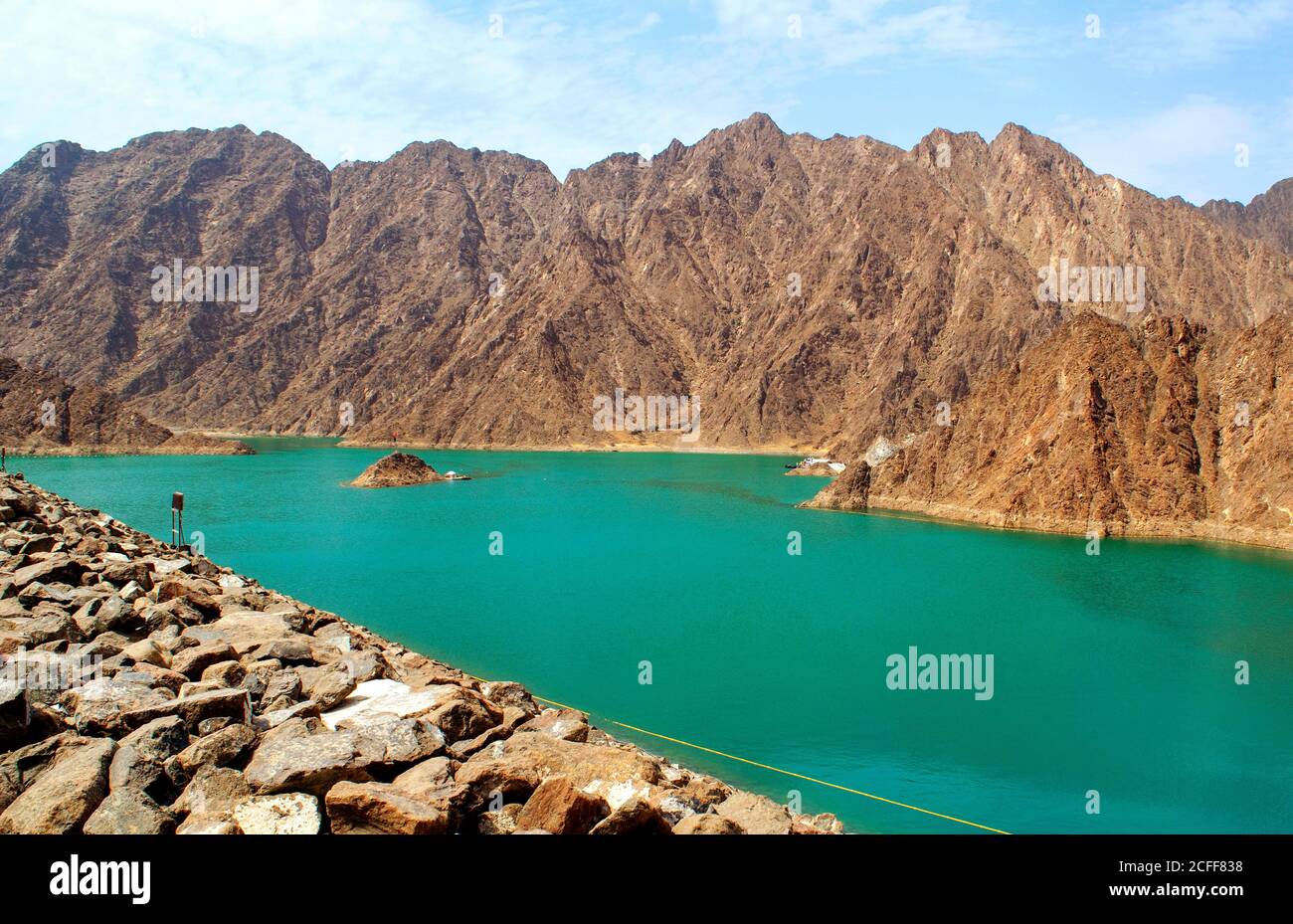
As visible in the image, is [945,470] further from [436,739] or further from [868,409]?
[868,409]

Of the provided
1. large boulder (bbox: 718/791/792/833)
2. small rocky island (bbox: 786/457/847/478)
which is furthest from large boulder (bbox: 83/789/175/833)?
small rocky island (bbox: 786/457/847/478)

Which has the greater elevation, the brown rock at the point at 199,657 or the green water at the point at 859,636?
the brown rock at the point at 199,657

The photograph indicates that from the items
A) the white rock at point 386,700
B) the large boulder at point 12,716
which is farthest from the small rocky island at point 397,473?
the large boulder at point 12,716

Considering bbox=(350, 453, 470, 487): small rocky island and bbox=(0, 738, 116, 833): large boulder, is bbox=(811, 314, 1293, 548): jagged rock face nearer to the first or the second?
bbox=(350, 453, 470, 487): small rocky island

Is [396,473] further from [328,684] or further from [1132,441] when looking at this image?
[328,684]

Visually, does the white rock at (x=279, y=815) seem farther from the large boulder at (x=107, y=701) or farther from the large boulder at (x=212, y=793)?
the large boulder at (x=107, y=701)

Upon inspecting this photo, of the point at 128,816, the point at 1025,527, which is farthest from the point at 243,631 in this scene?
the point at 1025,527

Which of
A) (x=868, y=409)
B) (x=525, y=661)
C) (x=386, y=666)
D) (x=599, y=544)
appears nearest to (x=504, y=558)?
(x=599, y=544)

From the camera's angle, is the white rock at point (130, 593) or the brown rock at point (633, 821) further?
the white rock at point (130, 593)
